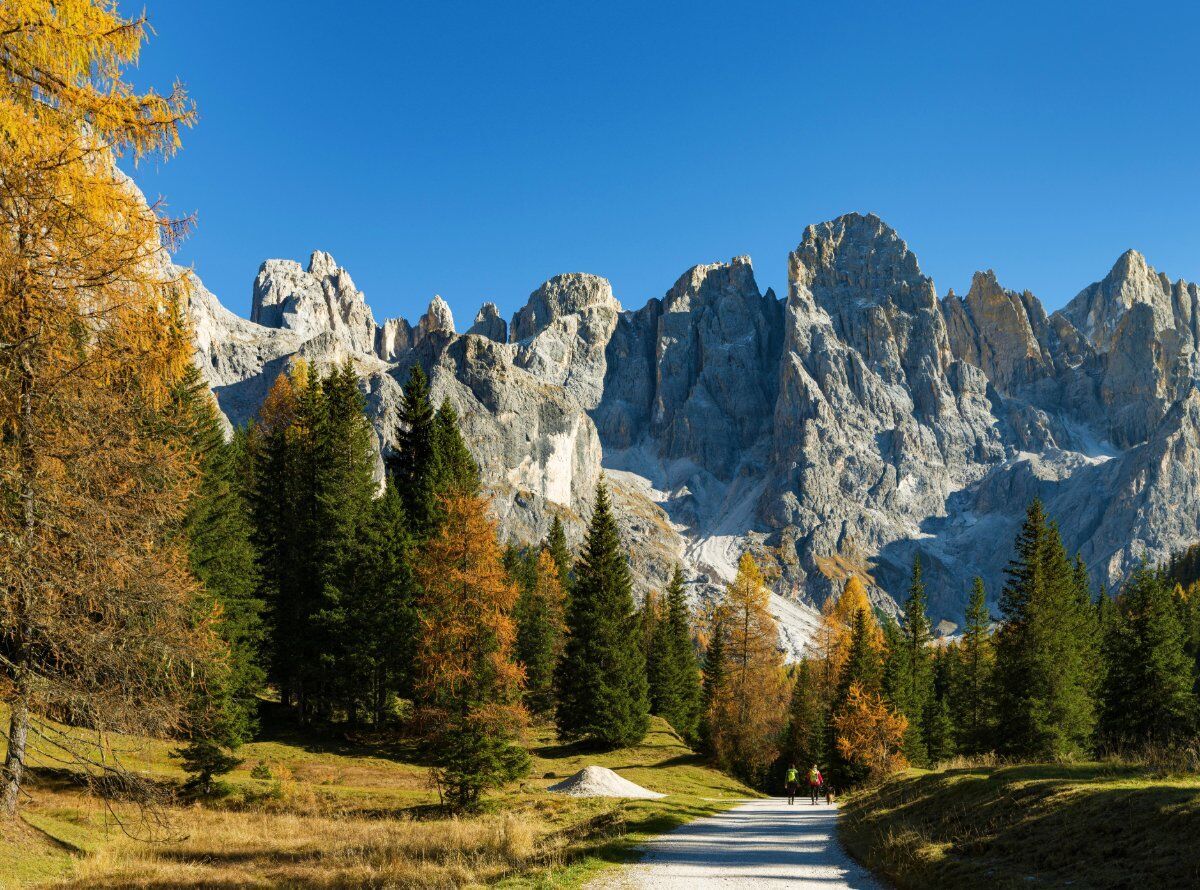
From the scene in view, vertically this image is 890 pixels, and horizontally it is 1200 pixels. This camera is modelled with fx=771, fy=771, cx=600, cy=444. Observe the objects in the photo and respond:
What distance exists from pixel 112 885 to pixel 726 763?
4074 centimetres

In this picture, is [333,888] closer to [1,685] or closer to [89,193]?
[1,685]

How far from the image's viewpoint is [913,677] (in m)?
56.3

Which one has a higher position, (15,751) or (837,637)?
(15,751)

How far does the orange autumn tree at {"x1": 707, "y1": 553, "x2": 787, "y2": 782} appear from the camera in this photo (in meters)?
50.2

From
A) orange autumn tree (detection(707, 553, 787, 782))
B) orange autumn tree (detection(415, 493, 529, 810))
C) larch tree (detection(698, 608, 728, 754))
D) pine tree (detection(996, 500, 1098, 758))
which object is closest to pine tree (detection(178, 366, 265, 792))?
orange autumn tree (detection(415, 493, 529, 810))

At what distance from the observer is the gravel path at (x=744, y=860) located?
39.3ft

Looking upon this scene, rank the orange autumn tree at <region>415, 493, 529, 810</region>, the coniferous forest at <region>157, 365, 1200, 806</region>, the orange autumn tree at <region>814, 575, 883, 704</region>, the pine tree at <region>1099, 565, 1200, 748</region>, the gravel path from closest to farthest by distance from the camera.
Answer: the gravel path < the orange autumn tree at <region>415, 493, 529, 810</region> < the coniferous forest at <region>157, 365, 1200, 806</region> < the pine tree at <region>1099, 565, 1200, 748</region> < the orange autumn tree at <region>814, 575, 883, 704</region>

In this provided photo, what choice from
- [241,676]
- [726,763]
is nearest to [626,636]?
[726,763]

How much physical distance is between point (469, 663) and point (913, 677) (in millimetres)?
41171

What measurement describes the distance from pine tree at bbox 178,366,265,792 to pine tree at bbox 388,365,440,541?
363 inches

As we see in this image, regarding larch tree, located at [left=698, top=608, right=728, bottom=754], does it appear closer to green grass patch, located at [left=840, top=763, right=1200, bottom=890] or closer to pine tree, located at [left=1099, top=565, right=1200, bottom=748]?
pine tree, located at [left=1099, top=565, right=1200, bottom=748]

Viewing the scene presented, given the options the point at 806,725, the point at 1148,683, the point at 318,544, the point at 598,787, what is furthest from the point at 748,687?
the point at 318,544

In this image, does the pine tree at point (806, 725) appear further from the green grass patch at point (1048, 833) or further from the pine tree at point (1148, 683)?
the green grass patch at point (1048, 833)

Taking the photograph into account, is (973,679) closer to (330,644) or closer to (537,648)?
(537,648)
